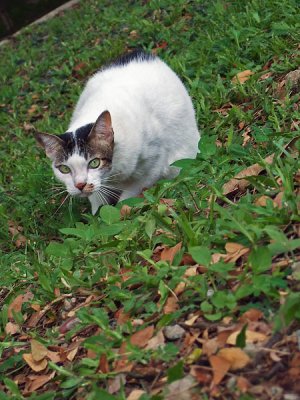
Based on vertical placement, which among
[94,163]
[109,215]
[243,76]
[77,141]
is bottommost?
[243,76]

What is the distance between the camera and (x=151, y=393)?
237 cm

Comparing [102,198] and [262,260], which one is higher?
[262,260]

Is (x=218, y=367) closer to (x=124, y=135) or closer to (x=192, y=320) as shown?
(x=192, y=320)

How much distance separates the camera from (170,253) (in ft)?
9.93

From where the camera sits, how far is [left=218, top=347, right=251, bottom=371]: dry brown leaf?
2262 mm


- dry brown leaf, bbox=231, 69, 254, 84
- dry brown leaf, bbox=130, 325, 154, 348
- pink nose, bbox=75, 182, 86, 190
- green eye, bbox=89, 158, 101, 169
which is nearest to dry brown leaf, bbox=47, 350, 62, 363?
dry brown leaf, bbox=130, 325, 154, 348

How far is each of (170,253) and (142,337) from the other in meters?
0.54

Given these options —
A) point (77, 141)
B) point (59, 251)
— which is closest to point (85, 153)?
point (77, 141)

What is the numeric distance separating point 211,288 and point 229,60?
11.6 feet

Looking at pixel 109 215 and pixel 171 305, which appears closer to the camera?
pixel 171 305

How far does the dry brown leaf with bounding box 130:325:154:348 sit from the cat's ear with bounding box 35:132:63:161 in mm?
1849

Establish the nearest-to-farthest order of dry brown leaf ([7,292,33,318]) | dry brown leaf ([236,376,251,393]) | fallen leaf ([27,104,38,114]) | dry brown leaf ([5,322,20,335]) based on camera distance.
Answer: dry brown leaf ([236,376,251,393]), dry brown leaf ([5,322,20,335]), dry brown leaf ([7,292,33,318]), fallen leaf ([27,104,38,114])

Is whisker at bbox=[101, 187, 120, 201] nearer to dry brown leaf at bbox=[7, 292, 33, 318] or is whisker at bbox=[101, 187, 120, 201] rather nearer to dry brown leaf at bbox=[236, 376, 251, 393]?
dry brown leaf at bbox=[7, 292, 33, 318]

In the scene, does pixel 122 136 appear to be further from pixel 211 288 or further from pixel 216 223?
pixel 211 288
